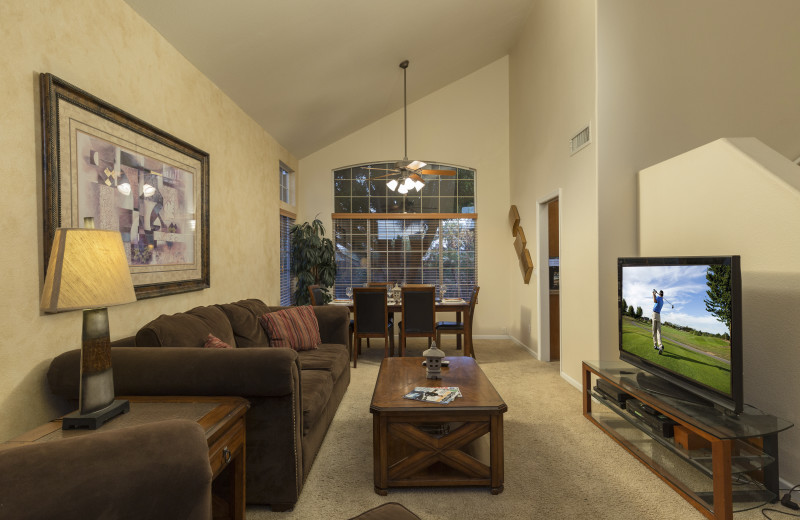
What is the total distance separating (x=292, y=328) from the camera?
11.7ft

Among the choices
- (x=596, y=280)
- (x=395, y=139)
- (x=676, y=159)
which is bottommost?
(x=596, y=280)

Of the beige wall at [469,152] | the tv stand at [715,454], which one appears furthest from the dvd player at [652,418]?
the beige wall at [469,152]

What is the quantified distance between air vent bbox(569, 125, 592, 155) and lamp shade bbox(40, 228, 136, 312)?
3.58 metres

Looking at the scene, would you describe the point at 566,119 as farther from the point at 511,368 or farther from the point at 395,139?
the point at 395,139

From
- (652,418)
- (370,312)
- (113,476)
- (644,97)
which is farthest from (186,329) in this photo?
(644,97)

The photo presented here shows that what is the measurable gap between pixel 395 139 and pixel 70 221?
5.35 meters

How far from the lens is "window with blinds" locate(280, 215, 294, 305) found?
5.95m

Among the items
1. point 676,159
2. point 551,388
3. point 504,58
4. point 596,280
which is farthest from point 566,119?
point 504,58

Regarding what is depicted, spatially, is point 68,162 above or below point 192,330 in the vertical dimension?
above

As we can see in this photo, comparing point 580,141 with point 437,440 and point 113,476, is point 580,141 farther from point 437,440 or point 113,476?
point 113,476

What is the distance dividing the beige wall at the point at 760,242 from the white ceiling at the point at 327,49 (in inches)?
116

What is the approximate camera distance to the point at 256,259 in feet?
15.4

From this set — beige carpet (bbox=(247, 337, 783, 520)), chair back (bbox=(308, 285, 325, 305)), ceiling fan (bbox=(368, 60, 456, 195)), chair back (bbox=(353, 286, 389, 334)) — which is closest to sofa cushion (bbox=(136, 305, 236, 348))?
beige carpet (bbox=(247, 337, 783, 520))

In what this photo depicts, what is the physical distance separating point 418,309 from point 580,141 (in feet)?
8.22
